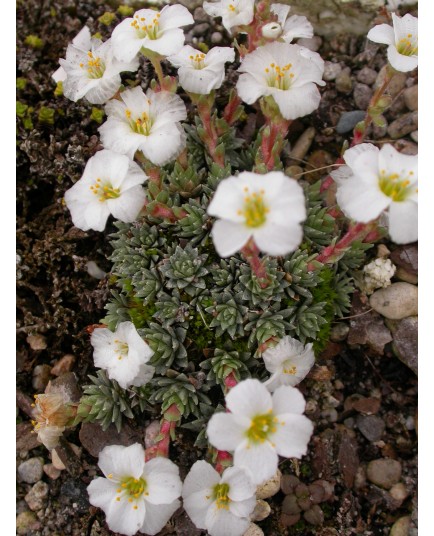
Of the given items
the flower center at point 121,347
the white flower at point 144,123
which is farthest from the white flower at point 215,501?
the white flower at point 144,123

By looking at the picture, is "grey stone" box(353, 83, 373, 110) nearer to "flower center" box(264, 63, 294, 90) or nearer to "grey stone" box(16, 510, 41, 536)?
"flower center" box(264, 63, 294, 90)

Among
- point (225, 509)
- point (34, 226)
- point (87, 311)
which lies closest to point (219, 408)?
point (225, 509)

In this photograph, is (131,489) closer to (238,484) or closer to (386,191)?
(238,484)

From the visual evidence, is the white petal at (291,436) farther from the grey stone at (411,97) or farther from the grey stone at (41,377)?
the grey stone at (411,97)

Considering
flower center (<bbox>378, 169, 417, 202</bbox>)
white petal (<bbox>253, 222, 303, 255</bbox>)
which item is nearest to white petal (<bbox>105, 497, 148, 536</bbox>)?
white petal (<bbox>253, 222, 303, 255</bbox>)

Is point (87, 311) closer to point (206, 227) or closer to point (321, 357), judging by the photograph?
point (206, 227)

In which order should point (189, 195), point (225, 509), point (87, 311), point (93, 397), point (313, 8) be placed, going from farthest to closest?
point (313, 8), point (87, 311), point (189, 195), point (93, 397), point (225, 509)
